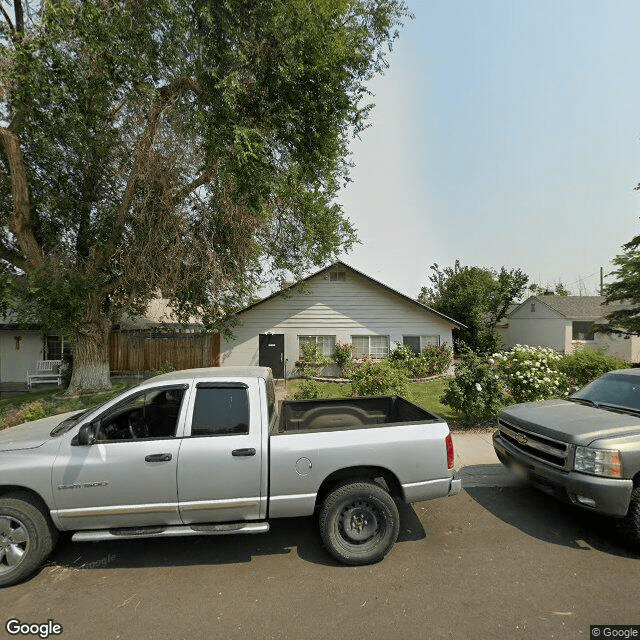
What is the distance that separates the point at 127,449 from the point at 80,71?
10.00 m

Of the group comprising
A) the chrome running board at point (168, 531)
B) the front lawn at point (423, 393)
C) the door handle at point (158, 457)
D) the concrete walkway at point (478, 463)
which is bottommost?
the concrete walkway at point (478, 463)

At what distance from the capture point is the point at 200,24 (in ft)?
26.6

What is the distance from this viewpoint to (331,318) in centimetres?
1658

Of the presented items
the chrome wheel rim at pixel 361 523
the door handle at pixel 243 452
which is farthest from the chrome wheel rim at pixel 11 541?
the chrome wheel rim at pixel 361 523

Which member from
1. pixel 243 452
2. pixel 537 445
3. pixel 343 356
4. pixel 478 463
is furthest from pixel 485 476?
pixel 343 356

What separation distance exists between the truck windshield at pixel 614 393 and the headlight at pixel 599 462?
1.13 m

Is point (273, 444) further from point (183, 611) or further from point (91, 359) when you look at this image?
point (91, 359)

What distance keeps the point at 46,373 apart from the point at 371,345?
1520 cm

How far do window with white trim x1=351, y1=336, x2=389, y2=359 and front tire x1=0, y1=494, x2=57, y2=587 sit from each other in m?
14.1

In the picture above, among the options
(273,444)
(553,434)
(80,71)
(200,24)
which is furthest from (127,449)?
(80,71)

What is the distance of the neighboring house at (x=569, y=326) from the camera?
24.7 m

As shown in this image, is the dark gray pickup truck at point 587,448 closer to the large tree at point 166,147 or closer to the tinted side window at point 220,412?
the tinted side window at point 220,412

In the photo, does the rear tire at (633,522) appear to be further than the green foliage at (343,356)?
No

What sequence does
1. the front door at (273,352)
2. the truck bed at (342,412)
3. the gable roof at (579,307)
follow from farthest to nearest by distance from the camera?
the gable roof at (579,307), the front door at (273,352), the truck bed at (342,412)
